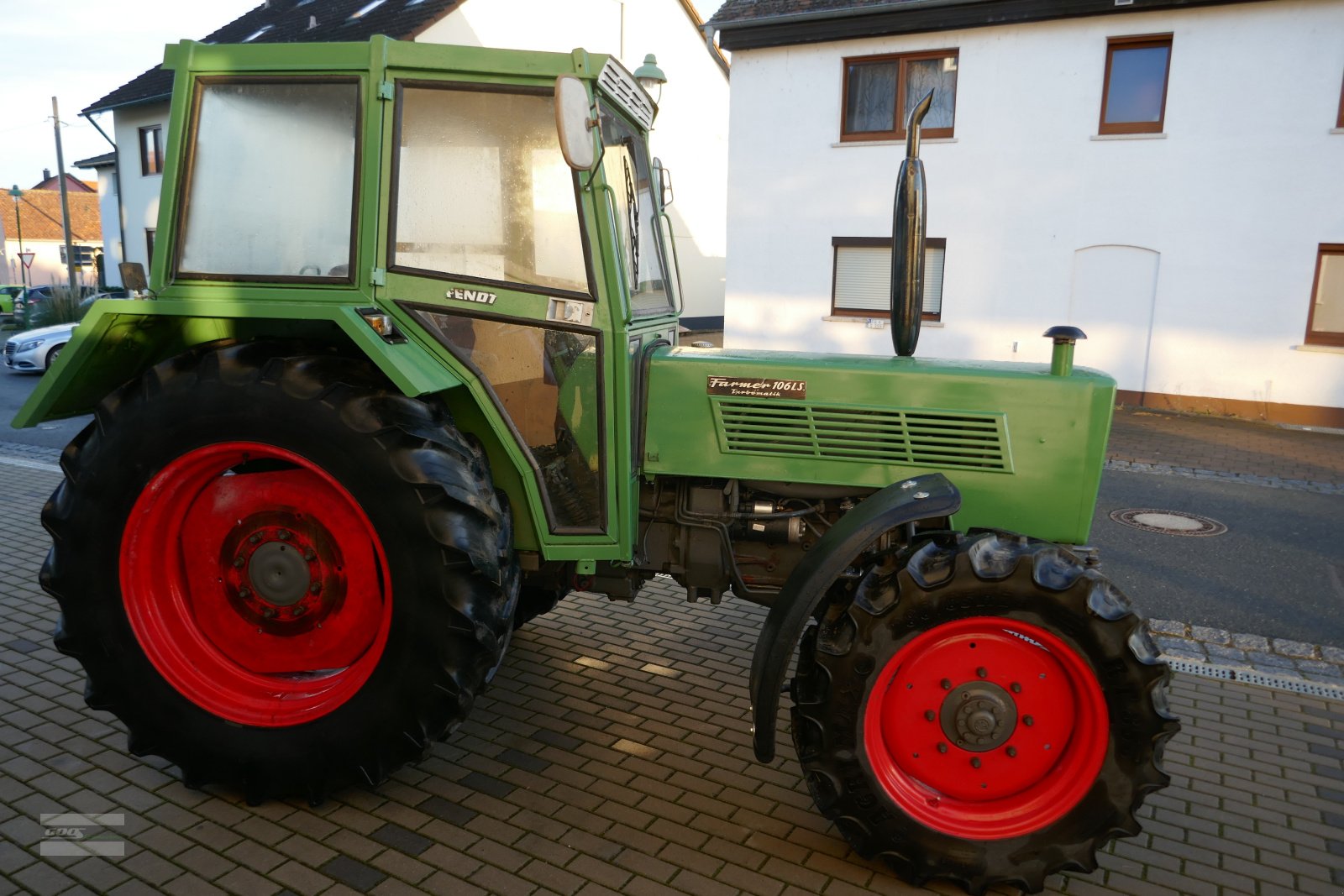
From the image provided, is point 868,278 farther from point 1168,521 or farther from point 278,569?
point 278,569

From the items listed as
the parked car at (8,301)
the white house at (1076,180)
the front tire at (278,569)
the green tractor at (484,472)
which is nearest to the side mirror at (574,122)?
the green tractor at (484,472)

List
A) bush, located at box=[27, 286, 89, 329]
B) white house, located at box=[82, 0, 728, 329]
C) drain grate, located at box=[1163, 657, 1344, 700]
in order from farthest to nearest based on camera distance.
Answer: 1. bush, located at box=[27, 286, 89, 329]
2. white house, located at box=[82, 0, 728, 329]
3. drain grate, located at box=[1163, 657, 1344, 700]

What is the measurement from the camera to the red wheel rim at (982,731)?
272cm

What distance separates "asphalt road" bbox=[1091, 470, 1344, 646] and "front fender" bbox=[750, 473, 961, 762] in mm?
2943

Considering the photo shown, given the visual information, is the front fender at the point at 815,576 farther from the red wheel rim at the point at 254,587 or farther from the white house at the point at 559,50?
the white house at the point at 559,50

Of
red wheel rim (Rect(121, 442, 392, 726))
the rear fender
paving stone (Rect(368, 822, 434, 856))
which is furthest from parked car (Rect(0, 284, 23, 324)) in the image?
paving stone (Rect(368, 822, 434, 856))

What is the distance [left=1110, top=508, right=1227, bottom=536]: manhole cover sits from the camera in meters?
6.82

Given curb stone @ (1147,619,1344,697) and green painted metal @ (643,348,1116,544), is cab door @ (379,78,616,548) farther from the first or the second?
curb stone @ (1147,619,1344,697)

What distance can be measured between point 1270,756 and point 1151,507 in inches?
169

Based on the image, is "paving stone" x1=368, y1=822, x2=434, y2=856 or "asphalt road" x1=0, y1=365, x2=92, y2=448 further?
"asphalt road" x1=0, y1=365, x2=92, y2=448

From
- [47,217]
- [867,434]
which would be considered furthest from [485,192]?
[47,217]

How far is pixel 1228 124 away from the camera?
11.4 metres

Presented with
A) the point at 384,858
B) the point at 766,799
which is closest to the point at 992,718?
the point at 766,799

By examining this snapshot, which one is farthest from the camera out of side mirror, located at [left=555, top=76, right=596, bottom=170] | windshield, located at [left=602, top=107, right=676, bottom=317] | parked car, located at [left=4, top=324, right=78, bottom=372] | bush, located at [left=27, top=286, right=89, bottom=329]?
bush, located at [left=27, top=286, right=89, bottom=329]
